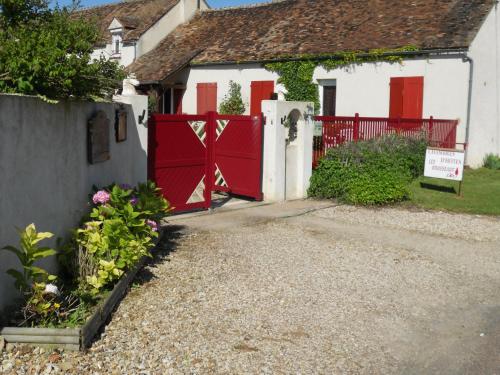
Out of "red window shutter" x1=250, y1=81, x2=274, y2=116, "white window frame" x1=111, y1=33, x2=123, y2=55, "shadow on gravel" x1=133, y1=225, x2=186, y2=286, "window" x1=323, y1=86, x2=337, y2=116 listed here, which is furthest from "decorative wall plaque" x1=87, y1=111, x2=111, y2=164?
"white window frame" x1=111, y1=33, x2=123, y2=55

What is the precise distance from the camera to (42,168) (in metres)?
5.44

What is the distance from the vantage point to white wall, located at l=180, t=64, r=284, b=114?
74.3 feet

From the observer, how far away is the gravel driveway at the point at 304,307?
15.0ft

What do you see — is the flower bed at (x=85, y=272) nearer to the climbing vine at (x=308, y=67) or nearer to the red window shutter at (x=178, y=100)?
the climbing vine at (x=308, y=67)

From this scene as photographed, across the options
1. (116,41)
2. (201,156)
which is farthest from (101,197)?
(116,41)

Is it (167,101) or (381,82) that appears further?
(167,101)

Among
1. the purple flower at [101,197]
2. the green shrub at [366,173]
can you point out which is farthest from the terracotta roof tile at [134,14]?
the purple flower at [101,197]

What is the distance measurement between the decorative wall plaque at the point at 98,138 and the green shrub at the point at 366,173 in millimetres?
5852

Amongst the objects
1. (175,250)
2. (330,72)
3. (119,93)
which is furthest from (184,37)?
(175,250)

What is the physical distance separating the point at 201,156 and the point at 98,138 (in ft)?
11.5

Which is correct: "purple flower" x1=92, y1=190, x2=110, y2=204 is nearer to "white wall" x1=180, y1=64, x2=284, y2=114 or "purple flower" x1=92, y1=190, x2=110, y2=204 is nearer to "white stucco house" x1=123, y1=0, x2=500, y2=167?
"white stucco house" x1=123, y1=0, x2=500, y2=167

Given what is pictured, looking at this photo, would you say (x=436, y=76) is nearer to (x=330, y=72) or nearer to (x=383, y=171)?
(x=330, y=72)

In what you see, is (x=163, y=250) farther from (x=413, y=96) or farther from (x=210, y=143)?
(x=413, y=96)

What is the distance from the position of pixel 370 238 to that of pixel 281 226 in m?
1.43
